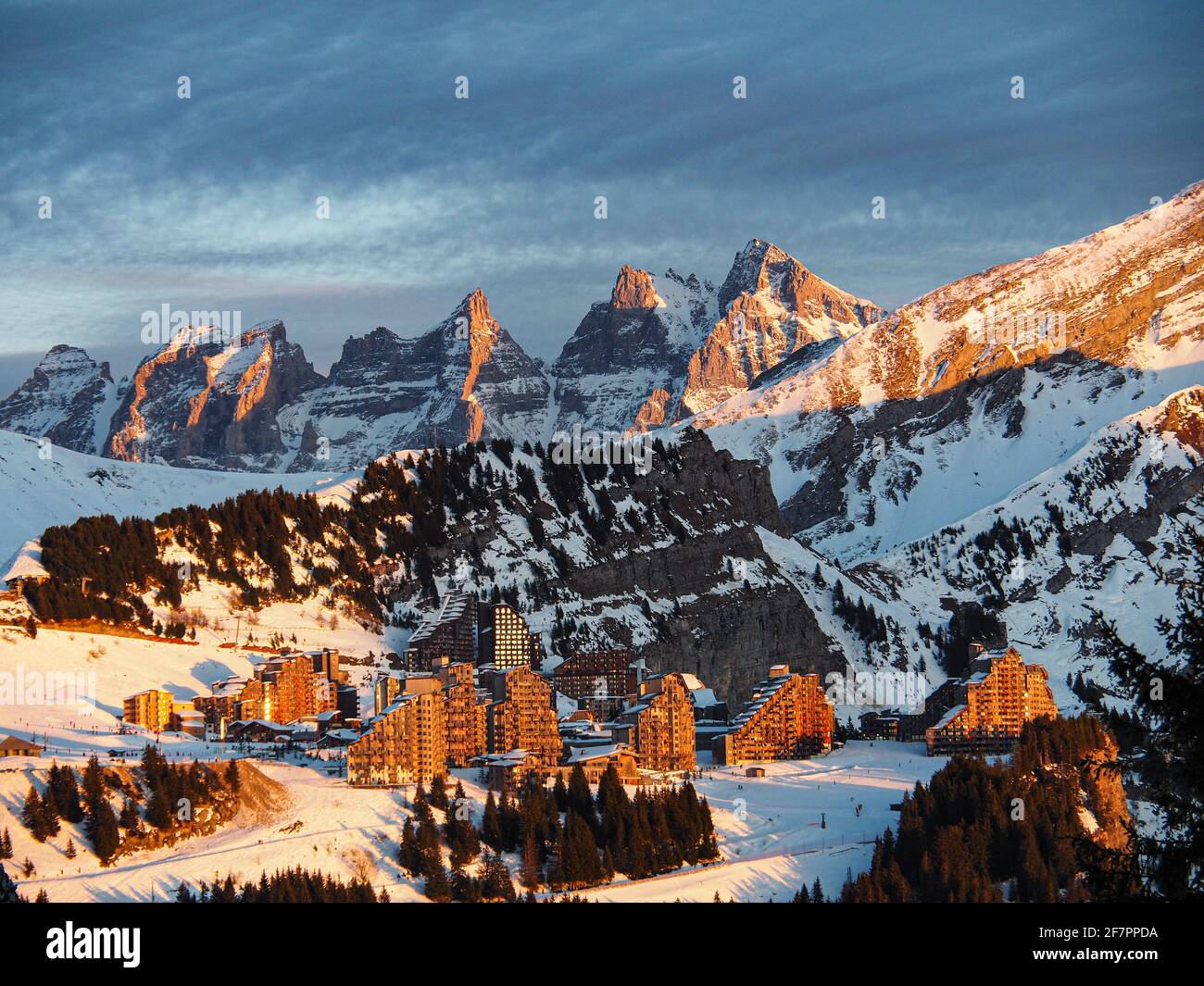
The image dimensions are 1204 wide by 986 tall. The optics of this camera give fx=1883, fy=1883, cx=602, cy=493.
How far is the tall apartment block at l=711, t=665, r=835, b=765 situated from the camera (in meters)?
178

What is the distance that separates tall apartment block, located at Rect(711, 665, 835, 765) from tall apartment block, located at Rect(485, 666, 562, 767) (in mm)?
23940

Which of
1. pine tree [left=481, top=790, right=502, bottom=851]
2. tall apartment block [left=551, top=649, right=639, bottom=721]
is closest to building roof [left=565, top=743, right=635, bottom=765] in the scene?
pine tree [left=481, top=790, right=502, bottom=851]

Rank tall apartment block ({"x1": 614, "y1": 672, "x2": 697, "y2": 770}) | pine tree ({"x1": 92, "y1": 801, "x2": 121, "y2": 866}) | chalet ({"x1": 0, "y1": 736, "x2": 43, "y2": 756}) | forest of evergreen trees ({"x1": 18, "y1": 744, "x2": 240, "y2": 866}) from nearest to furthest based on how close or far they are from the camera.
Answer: pine tree ({"x1": 92, "y1": 801, "x2": 121, "y2": 866}), forest of evergreen trees ({"x1": 18, "y1": 744, "x2": 240, "y2": 866}), chalet ({"x1": 0, "y1": 736, "x2": 43, "y2": 756}), tall apartment block ({"x1": 614, "y1": 672, "x2": 697, "y2": 770})

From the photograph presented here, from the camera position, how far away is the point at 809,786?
154 metres

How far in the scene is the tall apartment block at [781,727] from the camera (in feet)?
584

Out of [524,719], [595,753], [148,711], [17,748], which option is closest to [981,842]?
[595,753]

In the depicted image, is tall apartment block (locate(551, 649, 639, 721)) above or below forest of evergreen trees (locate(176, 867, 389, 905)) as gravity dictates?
above

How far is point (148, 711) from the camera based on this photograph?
491 feet

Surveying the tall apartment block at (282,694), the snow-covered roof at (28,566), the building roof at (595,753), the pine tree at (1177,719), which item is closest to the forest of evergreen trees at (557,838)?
the building roof at (595,753)

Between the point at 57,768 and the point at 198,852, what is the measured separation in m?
11.8

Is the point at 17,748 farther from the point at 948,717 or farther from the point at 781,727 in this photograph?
the point at 948,717

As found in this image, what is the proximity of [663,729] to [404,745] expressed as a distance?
30621 mm

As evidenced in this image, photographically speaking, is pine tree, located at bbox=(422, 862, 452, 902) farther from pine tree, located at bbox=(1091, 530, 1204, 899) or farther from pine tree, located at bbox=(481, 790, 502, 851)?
pine tree, located at bbox=(1091, 530, 1204, 899)
